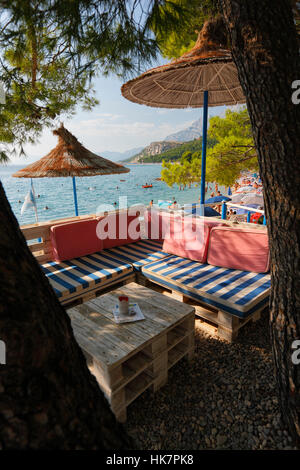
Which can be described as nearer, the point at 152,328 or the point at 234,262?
the point at 152,328

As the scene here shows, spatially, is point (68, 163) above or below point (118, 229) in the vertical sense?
above

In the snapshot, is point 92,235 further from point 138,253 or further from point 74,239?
point 138,253

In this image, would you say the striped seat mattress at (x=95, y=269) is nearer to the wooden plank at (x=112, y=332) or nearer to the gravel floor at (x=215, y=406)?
the wooden plank at (x=112, y=332)

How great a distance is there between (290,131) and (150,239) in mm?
4137

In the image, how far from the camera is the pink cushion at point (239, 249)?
3.57 m

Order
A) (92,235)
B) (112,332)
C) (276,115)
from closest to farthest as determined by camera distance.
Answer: (276,115)
(112,332)
(92,235)

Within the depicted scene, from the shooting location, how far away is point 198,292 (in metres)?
3.16

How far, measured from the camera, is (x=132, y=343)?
7.29ft

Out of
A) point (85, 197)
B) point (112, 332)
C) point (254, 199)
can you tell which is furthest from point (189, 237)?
point (85, 197)

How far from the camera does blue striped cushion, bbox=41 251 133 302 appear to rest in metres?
3.47

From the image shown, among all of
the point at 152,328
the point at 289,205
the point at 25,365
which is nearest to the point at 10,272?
the point at 25,365

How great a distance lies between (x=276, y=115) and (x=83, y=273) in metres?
3.19

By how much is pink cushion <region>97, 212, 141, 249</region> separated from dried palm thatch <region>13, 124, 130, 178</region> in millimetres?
896

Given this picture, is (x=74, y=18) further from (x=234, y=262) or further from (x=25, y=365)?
(x=234, y=262)
